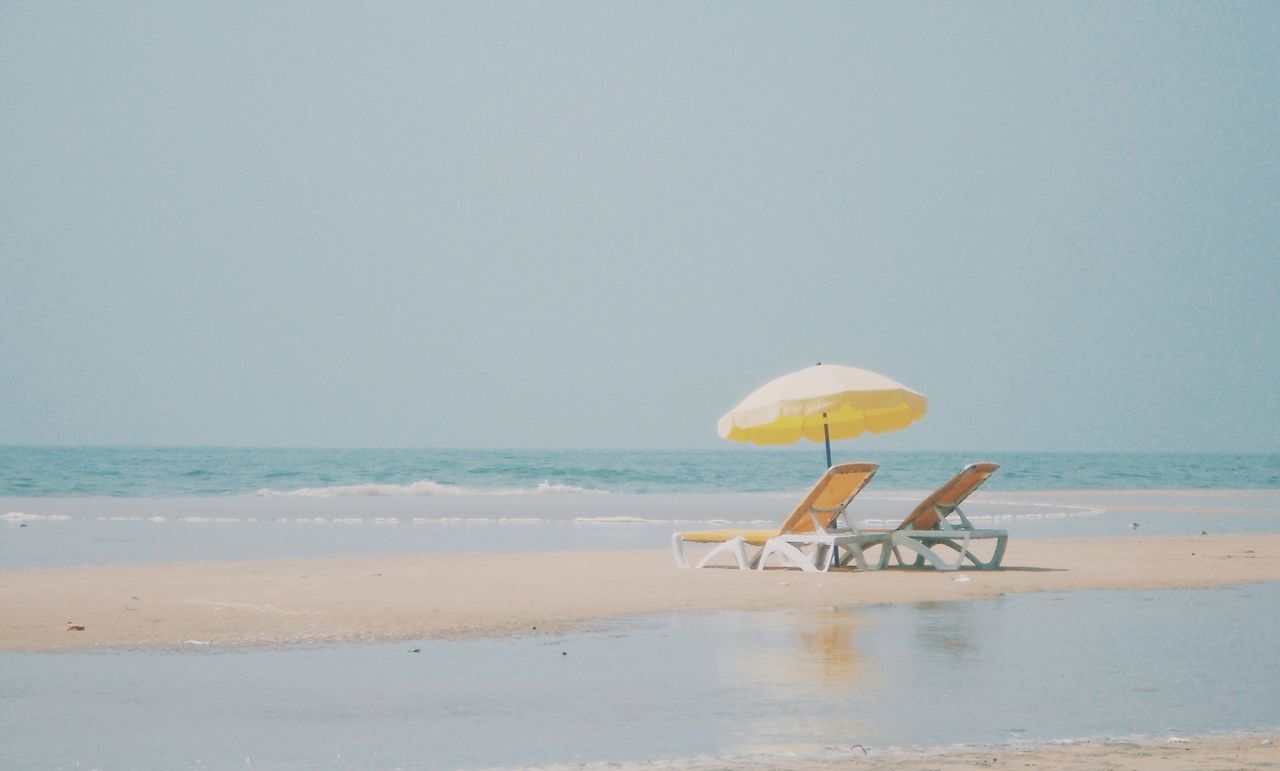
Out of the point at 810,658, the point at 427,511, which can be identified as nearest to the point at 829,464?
the point at 810,658

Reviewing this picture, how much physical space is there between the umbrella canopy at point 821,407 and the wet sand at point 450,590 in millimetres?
1839

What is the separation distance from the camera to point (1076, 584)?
1379 cm

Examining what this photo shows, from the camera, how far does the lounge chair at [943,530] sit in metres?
15.4

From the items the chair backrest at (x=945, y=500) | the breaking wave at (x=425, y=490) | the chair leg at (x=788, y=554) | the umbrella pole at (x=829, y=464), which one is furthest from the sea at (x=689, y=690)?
the breaking wave at (x=425, y=490)

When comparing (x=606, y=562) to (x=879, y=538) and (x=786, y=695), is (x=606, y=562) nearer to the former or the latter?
(x=879, y=538)

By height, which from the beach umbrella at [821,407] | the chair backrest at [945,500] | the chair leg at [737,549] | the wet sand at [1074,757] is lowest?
the wet sand at [1074,757]

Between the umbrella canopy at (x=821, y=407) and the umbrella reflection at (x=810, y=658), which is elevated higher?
the umbrella canopy at (x=821, y=407)

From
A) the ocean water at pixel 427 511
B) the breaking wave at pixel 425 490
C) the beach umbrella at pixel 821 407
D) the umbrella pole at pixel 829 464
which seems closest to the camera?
the umbrella pole at pixel 829 464

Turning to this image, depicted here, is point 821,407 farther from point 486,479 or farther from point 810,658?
point 486,479

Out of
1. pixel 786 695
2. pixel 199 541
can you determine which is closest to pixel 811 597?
pixel 786 695

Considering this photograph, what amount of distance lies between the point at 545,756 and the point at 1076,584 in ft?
29.7

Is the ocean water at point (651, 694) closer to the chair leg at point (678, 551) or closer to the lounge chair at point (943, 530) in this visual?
the lounge chair at point (943, 530)

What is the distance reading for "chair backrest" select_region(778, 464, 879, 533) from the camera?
48.4 ft

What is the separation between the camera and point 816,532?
15.1m
